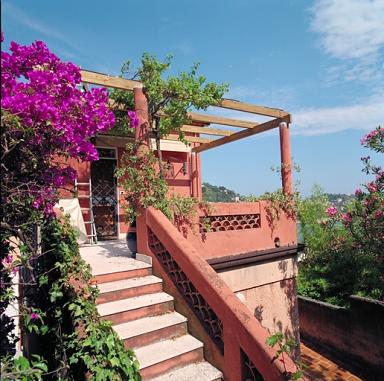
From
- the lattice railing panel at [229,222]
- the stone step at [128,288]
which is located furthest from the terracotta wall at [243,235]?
the stone step at [128,288]

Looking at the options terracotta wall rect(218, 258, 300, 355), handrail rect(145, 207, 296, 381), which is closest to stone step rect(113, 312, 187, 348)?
handrail rect(145, 207, 296, 381)

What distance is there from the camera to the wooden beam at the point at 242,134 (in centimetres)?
830

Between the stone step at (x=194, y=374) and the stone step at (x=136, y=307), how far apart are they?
81cm

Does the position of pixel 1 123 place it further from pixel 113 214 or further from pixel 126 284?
pixel 113 214

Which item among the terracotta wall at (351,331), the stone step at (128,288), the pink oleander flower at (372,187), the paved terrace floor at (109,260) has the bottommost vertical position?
the terracotta wall at (351,331)

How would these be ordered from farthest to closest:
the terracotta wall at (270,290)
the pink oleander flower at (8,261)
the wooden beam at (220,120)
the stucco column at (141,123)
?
1. the wooden beam at (220,120)
2. the terracotta wall at (270,290)
3. the stucco column at (141,123)
4. the pink oleander flower at (8,261)

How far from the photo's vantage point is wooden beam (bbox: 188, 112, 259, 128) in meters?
7.87

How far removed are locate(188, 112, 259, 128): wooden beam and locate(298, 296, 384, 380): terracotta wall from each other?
227 inches

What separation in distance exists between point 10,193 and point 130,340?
223 cm

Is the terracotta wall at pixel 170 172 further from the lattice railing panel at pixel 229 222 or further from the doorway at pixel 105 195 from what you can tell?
the lattice railing panel at pixel 229 222

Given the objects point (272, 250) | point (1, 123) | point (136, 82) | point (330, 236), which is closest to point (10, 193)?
point (1, 123)

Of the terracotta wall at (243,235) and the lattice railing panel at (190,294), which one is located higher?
the terracotta wall at (243,235)

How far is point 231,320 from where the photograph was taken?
3520 mm

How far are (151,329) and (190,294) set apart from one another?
2.18 feet
